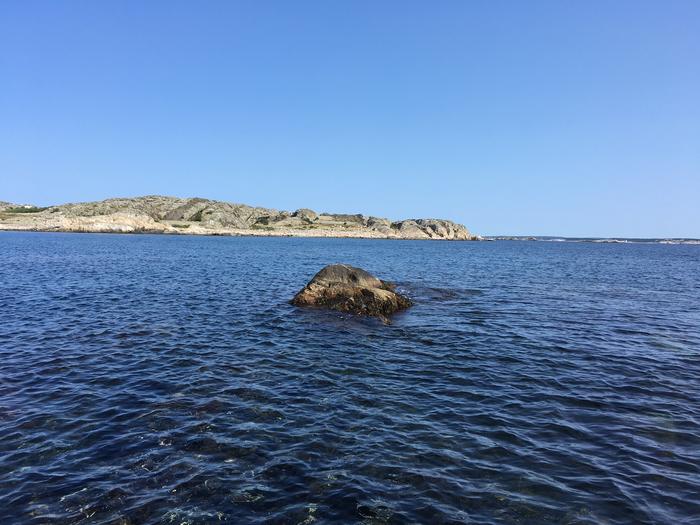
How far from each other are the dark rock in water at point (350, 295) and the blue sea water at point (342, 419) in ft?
5.85

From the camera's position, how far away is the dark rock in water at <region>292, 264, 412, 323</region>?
28125mm

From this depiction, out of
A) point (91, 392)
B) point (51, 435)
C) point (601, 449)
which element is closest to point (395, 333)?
point (601, 449)

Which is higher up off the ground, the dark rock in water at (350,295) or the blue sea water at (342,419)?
the dark rock in water at (350,295)

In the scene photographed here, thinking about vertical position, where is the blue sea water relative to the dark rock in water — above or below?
below

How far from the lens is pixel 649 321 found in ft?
90.5

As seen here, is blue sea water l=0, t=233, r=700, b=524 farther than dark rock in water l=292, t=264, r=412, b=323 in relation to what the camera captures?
No

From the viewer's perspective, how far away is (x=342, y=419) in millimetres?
12398

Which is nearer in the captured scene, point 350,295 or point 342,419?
point 342,419

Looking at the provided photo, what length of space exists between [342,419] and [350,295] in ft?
53.7

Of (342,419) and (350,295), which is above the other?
(350,295)

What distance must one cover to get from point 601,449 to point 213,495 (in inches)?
382

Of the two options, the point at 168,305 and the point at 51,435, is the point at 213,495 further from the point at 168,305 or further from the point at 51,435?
the point at 168,305

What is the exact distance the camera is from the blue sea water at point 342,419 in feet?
28.5

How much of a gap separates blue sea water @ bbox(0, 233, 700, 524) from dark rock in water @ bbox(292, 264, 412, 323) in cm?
178
